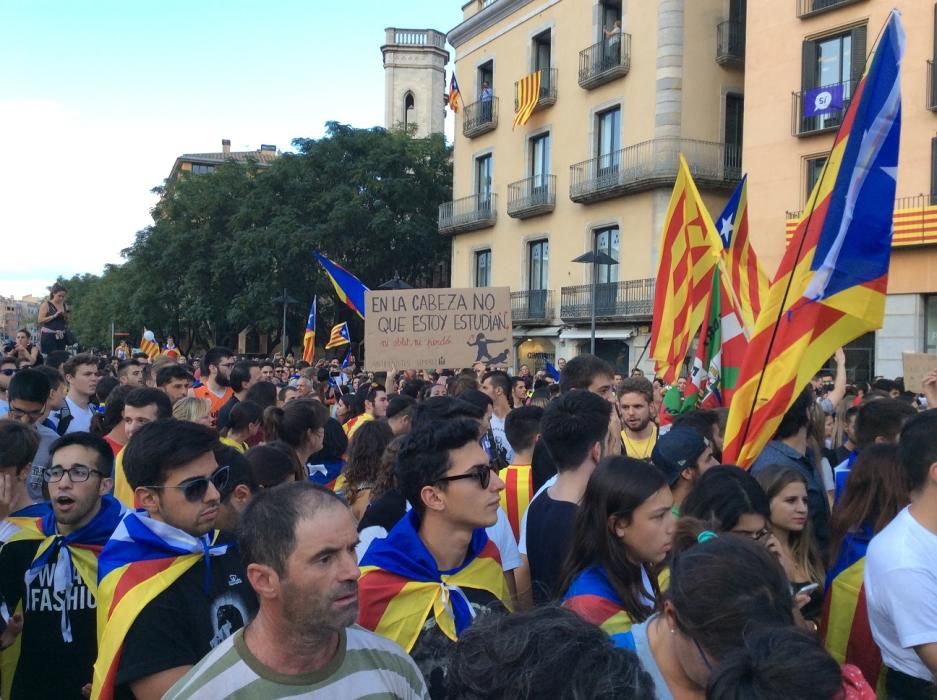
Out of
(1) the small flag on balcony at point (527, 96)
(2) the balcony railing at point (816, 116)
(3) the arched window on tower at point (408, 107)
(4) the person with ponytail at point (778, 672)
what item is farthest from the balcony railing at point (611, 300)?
(3) the arched window on tower at point (408, 107)

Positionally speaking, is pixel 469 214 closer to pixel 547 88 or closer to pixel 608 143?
pixel 547 88

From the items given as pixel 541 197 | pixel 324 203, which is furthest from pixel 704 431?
pixel 324 203

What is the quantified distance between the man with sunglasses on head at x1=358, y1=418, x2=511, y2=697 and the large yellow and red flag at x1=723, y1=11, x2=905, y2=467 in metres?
2.06

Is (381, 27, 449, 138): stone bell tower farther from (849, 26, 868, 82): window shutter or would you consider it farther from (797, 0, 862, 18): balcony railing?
(849, 26, 868, 82): window shutter

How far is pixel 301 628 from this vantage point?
213 cm

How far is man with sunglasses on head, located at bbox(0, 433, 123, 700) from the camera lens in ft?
10.8

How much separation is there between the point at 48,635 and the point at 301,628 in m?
1.70

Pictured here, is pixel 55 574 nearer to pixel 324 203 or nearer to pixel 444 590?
pixel 444 590

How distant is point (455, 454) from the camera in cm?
312

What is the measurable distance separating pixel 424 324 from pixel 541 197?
18.7 m

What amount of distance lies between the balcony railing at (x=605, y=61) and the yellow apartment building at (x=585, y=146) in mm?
41

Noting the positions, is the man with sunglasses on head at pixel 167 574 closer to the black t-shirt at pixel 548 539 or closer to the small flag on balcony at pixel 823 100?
the black t-shirt at pixel 548 539

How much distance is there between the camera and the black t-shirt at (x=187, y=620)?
2506mm

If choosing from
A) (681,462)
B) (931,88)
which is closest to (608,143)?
(931,88)
